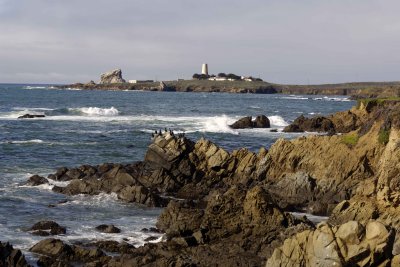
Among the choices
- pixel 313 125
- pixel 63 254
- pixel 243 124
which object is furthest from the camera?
pixel 243 124

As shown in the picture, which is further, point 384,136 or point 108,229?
point 384,136

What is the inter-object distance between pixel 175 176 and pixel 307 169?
7.29 meters

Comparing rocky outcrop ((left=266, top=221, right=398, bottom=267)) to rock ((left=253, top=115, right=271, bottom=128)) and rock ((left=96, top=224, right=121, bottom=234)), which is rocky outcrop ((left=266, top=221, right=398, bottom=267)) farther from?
rock ((left=253, top=115, right=271, bottom=128))

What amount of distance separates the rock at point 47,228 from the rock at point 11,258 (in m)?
4.51

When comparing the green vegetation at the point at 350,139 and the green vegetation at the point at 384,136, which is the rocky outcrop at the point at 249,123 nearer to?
the green vegetation at the point at 350,139

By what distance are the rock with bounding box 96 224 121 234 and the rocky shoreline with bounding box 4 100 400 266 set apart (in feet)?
0.22

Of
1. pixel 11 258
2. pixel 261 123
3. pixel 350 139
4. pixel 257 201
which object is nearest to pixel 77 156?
pixel 350 139

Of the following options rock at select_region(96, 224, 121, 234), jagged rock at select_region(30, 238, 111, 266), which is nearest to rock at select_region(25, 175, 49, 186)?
rock at select_region(96, 224, 121, 234)

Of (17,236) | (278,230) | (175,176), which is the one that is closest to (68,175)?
(175,176)

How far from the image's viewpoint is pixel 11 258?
19406mm

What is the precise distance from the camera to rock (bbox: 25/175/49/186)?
113ft

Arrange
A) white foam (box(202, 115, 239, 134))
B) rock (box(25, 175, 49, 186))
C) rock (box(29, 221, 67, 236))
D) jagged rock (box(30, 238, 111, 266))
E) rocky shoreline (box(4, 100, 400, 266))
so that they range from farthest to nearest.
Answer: white foam (box(202, 115, 239, 134)), rock (box(25, 175, 49, 186)), rock (box(29, 221, 67, 236)), jagged rock (box(30, 238, 111, 266)), rocky shoreline (box(4, 100, 400, 266))

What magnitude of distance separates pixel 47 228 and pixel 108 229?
8.01 feet

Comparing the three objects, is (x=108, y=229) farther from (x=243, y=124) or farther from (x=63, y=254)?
(x=243, y=124)
